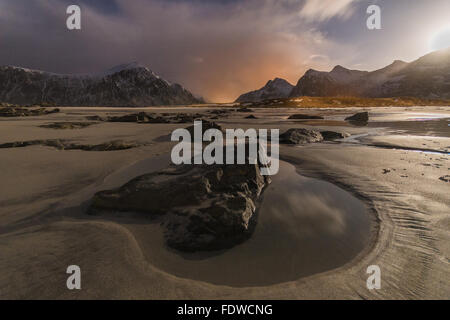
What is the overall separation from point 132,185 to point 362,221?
123 inches

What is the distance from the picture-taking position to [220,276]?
5.88ft

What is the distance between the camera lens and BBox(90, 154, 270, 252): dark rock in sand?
222cm

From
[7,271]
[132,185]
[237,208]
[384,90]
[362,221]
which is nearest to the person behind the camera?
[7,271]

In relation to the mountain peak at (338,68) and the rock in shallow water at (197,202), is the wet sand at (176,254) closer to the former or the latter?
the rock in shallow water at (197,202)

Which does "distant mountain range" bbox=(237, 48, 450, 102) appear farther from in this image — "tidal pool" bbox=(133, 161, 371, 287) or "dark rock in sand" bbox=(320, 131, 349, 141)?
"tidal pool" bbox=(133, 161, 371, 287)

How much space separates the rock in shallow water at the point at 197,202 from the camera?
87.4 inches

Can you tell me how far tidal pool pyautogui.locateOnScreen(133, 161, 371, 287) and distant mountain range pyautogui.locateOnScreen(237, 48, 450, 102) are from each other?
13882cm

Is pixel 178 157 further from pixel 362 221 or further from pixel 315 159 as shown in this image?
pixel 362 221

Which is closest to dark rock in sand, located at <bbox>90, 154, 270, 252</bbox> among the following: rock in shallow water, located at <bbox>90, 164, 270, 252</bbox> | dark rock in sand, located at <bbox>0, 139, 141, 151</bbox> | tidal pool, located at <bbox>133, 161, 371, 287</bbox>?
rock in shallow water, located at <bbox>90, 164, 270, 252</bbox>

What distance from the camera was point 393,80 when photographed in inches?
5128

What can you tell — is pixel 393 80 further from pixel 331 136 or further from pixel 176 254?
pixel 176 254

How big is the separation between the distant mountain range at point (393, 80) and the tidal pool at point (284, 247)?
13882cm

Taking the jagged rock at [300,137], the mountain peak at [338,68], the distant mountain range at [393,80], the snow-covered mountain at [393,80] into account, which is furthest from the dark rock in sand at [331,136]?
the mountain peak at [338,68]
